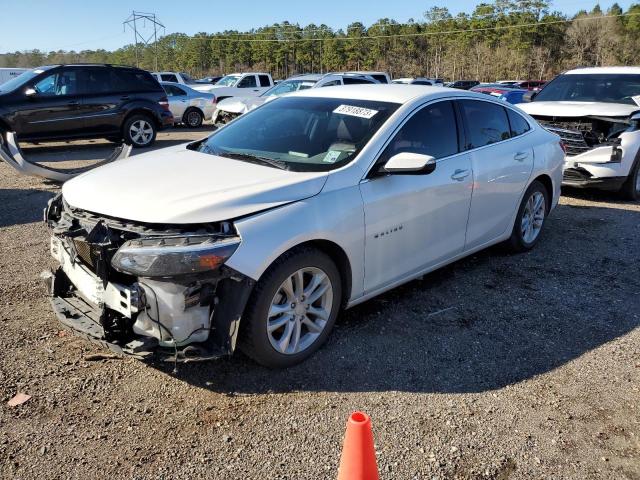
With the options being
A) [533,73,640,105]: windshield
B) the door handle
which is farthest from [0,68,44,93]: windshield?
the door handle

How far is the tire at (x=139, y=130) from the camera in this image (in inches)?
501

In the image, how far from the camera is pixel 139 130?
1298cm

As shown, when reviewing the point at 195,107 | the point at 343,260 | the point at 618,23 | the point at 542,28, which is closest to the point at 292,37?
the point at 542,28

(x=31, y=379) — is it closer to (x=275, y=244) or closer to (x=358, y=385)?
(x=275, y=244)

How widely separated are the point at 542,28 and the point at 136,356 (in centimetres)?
7300

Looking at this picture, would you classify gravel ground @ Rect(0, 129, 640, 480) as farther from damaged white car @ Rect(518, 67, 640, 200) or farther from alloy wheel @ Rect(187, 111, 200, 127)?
alloy wheel @ Rect(187, 111, 200, 127)

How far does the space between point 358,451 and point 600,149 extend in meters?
7.18

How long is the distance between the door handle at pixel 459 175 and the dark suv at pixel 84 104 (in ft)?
32.5

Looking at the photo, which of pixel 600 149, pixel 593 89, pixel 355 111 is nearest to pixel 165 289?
pixel 355 111

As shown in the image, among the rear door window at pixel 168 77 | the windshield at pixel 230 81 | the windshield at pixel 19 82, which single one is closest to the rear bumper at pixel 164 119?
the windshield at pixel 19 82

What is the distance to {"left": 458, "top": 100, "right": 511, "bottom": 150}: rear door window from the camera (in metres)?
4.78

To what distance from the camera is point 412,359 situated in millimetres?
3662

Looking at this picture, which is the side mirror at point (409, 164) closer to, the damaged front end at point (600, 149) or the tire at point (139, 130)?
the damaged front end at point (600, 149)

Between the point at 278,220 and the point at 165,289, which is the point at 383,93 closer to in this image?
the point at 278,220
